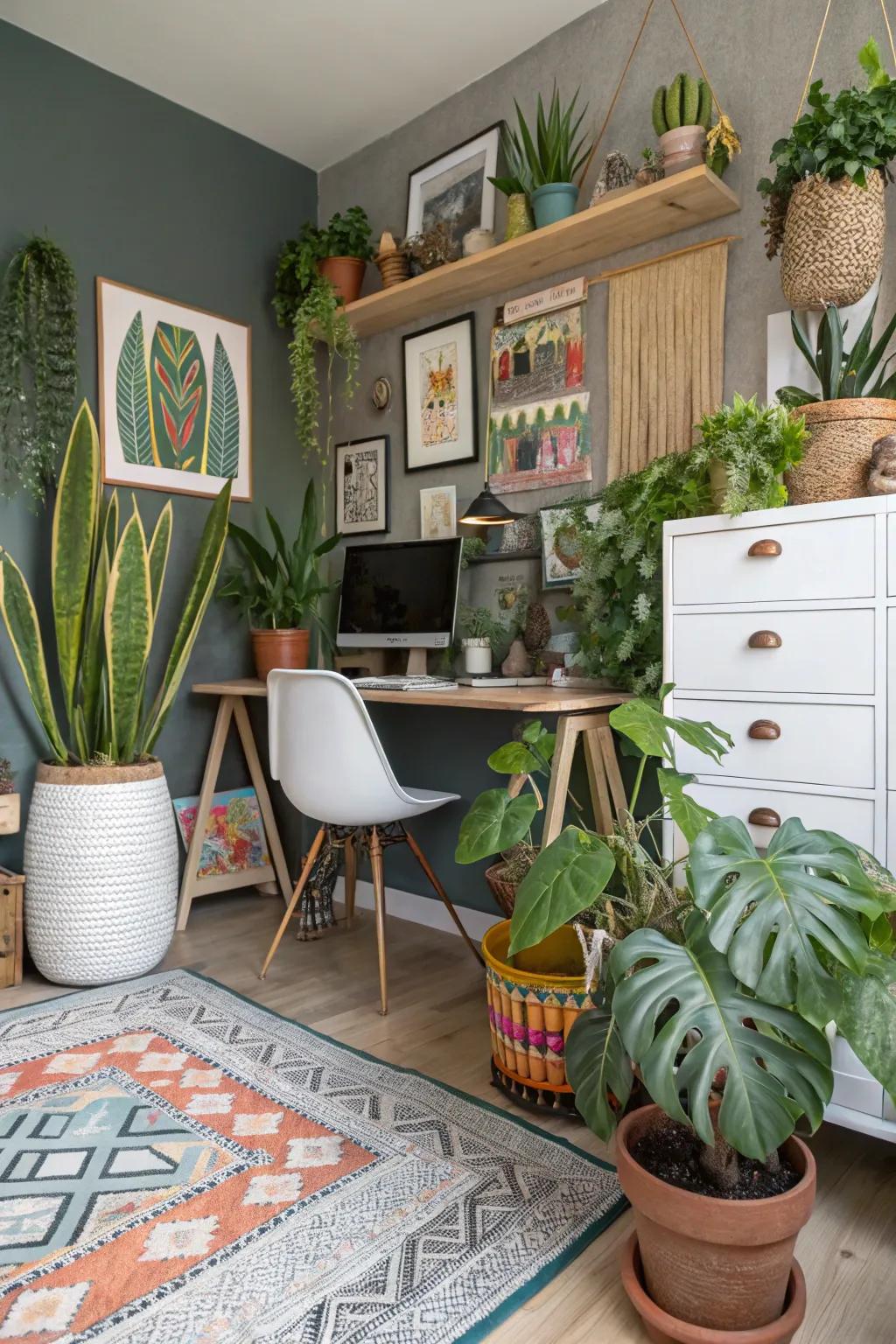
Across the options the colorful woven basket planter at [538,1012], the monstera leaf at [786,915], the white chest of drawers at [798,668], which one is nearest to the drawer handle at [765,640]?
the white chest of drawers at [798,668]

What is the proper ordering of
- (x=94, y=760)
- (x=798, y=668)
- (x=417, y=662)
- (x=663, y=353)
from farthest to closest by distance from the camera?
(x=417, y=662), (x=94, y=760), (x=663, y=353), (x=798, y=668)

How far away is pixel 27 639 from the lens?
249 cm

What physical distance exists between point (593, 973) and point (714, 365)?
1591 millimetres

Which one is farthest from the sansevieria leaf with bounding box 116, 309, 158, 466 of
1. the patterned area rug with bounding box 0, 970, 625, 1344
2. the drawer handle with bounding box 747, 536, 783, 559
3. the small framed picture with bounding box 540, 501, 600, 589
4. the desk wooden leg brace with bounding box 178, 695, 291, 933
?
the drawer handle with bounding box 747, 536, 783, 559

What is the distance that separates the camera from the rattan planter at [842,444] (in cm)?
168

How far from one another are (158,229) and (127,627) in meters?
1.49

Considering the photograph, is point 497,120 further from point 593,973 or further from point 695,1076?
point 695,1076

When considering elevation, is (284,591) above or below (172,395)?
below

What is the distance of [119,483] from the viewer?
296cm

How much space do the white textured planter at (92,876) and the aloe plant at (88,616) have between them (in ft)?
0.52

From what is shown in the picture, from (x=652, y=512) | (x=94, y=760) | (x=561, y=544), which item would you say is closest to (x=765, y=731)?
(x=652, y=512)

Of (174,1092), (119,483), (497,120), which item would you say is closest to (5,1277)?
(174,1092)

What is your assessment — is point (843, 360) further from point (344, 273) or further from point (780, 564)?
point (344, 273)

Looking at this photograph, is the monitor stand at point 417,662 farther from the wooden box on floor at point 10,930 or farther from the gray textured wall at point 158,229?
the wooden box on floor at point 10,930
